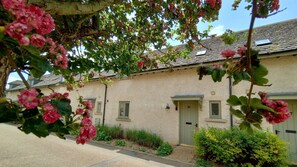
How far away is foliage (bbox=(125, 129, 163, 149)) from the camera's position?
1035 cm

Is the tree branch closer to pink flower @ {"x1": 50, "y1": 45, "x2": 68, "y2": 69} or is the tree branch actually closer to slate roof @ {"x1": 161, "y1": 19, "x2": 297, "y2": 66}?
pink flower @ {"x1": 50, "y1": 45, "x2": 68, "y2": 69}

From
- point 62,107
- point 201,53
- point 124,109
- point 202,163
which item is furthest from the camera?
point 124,109

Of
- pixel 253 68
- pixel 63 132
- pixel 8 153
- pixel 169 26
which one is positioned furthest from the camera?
pixel 8 153

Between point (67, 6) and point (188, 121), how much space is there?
9580 millimetres

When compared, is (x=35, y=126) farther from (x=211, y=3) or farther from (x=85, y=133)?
(x=211, y=3)

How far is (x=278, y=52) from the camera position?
8.27m

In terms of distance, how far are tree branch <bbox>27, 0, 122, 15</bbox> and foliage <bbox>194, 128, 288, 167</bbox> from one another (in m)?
7.02

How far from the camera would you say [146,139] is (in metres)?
10.6

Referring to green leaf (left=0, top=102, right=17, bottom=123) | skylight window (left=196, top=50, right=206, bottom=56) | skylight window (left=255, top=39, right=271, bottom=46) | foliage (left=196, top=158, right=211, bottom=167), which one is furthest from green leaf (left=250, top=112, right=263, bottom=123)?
skylight window (left=196, top=50, right=206, bottom=56)

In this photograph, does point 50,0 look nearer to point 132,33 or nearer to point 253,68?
point 253,68

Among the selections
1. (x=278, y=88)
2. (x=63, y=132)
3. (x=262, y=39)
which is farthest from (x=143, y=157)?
(x=262, y=39)

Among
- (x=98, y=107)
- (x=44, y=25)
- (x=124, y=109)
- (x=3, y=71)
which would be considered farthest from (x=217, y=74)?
(x=98, y=107)

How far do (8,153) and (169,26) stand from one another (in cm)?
882

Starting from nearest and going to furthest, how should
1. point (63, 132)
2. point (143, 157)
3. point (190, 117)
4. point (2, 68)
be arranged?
point (63, 132)
point (2, 68)
point (143, 157)
point (190, 117)
